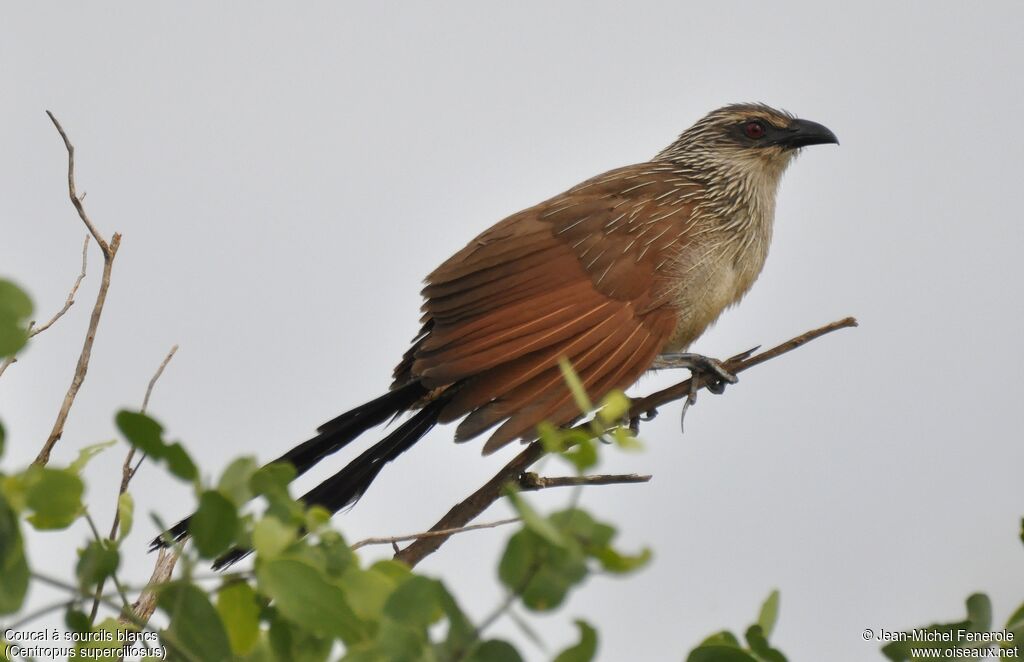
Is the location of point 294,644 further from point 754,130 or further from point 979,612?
point 754,130

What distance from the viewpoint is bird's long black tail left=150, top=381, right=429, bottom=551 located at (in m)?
2.66

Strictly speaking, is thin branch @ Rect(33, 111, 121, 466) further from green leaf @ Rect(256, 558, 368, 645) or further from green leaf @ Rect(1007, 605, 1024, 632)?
green leaf @ Rect(1007, 605, 1024, 632)

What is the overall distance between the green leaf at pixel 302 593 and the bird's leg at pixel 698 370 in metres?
1.91

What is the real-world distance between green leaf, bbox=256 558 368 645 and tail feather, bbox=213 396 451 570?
1685 mm

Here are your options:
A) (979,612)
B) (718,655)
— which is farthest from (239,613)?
(979,612)

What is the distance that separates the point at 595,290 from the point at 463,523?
0.85m

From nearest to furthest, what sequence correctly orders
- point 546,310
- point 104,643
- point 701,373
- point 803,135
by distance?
point 104,643 < point 546,310 < point 701,373 < point 803,135

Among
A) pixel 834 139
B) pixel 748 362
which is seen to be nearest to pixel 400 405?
pixel 748 362

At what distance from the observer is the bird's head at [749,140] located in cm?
390

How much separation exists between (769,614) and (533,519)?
563 mm

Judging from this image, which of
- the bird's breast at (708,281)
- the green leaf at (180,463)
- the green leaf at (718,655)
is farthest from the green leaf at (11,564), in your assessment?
the bird's breast at (708,281)

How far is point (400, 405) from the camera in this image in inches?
111

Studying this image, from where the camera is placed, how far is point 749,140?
159 inches

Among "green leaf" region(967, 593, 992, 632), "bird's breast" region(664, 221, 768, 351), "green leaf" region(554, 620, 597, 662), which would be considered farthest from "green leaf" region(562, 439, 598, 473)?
"bird's breast" region(664, 221, 768, 351)
